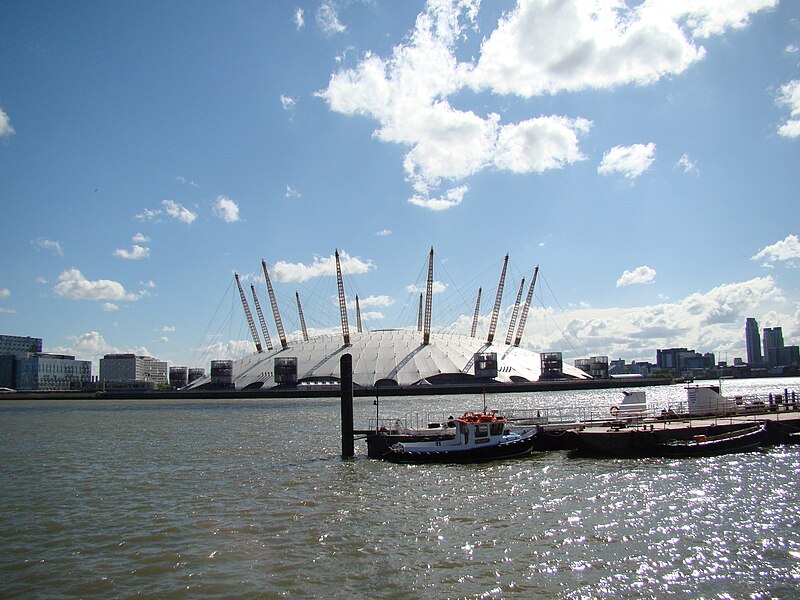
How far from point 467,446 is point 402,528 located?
1665 cm

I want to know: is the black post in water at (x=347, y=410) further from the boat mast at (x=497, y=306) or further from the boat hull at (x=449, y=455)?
the boat mast at (x=497, y=306)

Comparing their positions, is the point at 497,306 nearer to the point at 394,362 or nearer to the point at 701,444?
the point at 394,362

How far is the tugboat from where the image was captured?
38875 mm

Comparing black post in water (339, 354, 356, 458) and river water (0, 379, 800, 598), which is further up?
black post in water (339, 354, 356, 458)

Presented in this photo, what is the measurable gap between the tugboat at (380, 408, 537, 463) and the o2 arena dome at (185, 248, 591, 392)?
283 feet

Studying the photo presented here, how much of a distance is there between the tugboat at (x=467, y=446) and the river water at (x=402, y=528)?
141cm

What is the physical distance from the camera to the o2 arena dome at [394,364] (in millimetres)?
136125

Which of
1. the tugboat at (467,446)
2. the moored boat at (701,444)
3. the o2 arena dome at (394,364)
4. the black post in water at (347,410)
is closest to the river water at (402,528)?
the black post in water at (347,410)

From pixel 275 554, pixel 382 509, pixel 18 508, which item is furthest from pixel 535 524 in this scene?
pixel 18 508

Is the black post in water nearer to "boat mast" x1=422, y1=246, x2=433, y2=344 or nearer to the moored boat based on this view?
the moored boat

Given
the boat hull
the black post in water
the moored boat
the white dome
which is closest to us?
the boat hull

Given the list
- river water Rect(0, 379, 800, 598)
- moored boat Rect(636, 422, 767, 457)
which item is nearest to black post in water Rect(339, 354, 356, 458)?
river water Rect(0, 379, 800, 598)

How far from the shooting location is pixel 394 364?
13850 centimetres

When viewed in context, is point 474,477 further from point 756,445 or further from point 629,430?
point 756,445
